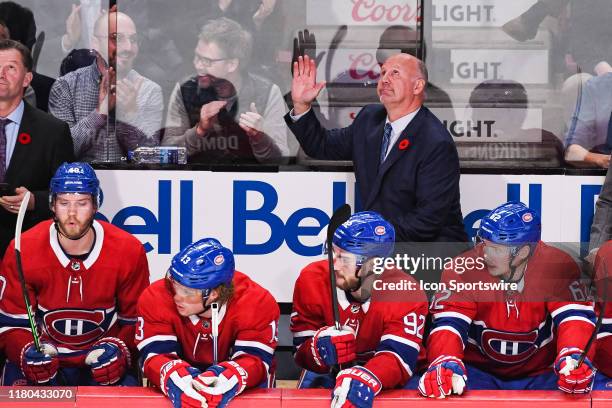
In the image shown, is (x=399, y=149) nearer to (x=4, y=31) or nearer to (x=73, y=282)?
(x=73, y=282)

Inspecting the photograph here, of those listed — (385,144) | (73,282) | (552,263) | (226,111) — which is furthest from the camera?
(226,111)

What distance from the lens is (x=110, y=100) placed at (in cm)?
599

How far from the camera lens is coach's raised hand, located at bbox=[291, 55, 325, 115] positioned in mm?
5766

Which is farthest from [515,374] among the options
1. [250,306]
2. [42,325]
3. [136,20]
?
[136,20]

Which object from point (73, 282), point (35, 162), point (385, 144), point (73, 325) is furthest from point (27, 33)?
point (385, 144)

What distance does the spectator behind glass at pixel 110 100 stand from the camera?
5949 mm

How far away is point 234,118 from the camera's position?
604cm

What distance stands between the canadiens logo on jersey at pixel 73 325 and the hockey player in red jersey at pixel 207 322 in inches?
18.5

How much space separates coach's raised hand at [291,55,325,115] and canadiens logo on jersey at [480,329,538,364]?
1.39m

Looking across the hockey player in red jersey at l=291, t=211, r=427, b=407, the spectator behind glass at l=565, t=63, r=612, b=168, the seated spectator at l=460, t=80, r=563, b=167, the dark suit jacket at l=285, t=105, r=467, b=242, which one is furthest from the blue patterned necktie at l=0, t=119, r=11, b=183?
the spectator behind glass at l=565, t=63, r=612, b=168

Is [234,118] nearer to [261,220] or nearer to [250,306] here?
[261,220]

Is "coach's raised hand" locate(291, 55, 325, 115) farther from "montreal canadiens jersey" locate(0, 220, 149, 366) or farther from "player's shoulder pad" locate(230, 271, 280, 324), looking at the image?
"player's shoulder pad" locate(230, 271, 280, 324)

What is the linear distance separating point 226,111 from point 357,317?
59.4 inches

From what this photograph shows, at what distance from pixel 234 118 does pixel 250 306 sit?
60.6 inches
